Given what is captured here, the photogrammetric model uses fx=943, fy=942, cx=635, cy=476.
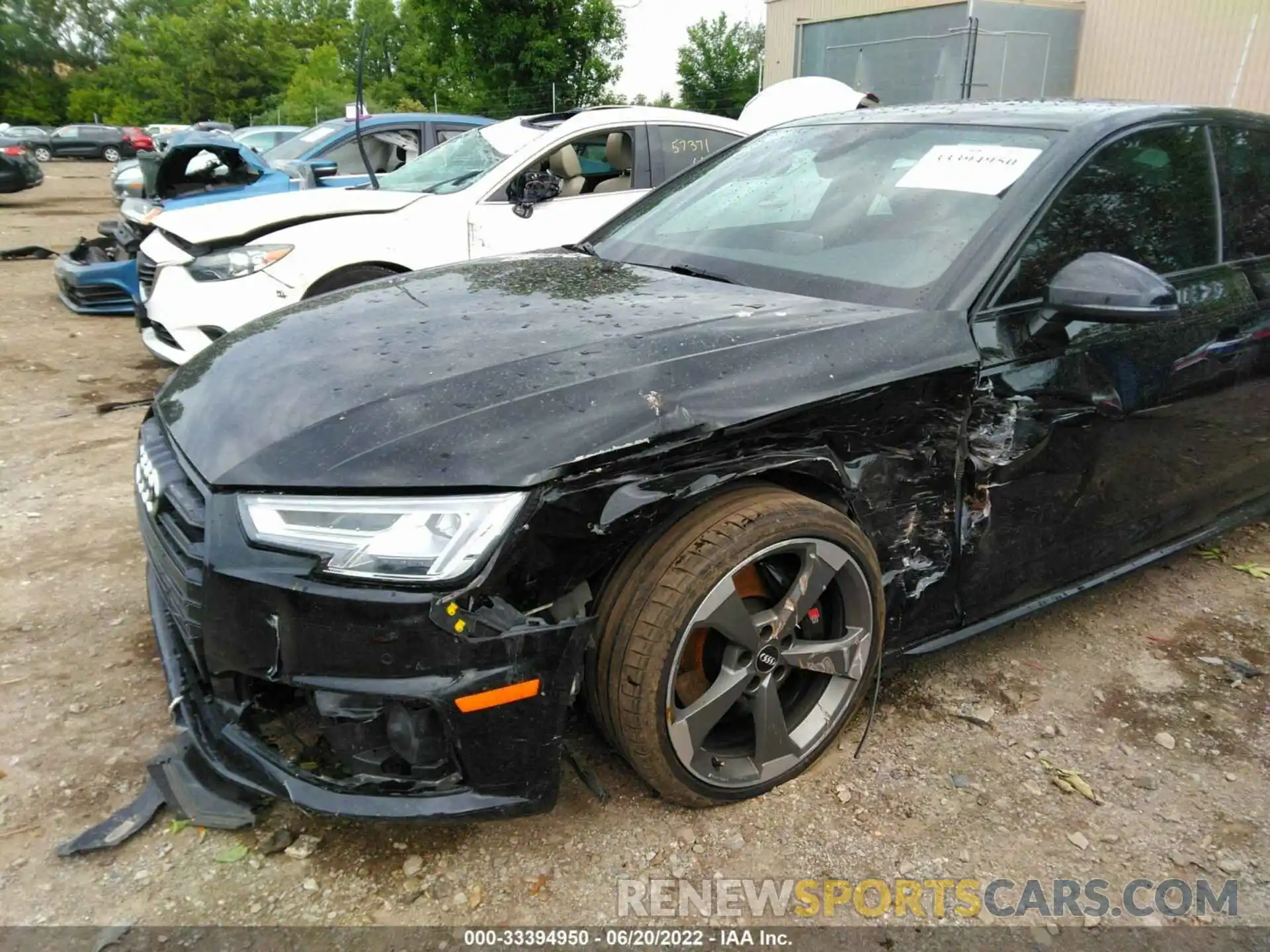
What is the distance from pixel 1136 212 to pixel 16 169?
2062 cm

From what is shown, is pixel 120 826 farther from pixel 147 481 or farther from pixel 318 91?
pixel 318 91

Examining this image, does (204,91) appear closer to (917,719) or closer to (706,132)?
(706,132)

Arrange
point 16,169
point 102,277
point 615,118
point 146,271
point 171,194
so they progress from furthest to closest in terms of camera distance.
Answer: point 16,169 → point 171,194 → point 102,277 → point 615,118 → point 146,271

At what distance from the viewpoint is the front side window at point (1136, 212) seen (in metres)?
2.50

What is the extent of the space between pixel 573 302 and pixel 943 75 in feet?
46.0

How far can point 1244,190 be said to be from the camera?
3.07m

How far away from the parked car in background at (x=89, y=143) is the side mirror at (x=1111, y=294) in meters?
41.1

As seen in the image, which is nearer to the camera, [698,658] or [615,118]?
[698,658]

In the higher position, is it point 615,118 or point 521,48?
point 521,48

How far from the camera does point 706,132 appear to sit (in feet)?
20.8

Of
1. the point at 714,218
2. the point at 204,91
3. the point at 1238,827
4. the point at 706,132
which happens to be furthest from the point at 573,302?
the point at 204,91

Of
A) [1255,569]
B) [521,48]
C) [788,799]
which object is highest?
[521,48]

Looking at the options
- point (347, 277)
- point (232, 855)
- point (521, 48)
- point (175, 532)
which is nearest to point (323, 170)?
point (347, 277)

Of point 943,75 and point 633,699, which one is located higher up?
point 943,75
